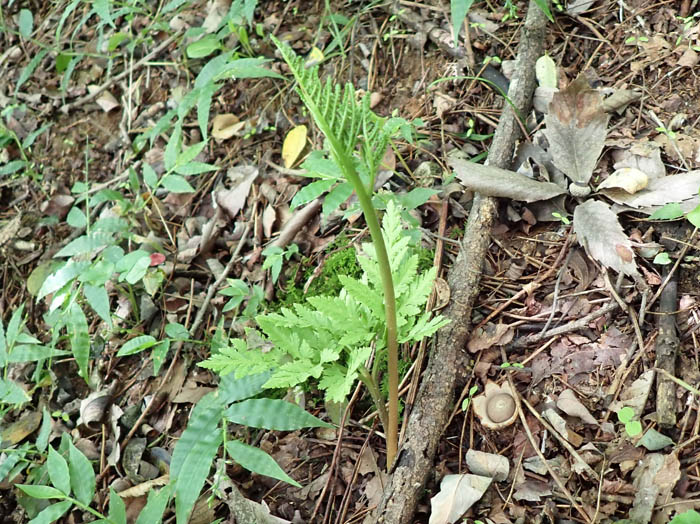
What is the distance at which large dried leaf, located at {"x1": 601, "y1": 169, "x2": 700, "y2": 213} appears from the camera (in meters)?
1.73

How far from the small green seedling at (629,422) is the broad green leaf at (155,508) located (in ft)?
4.31

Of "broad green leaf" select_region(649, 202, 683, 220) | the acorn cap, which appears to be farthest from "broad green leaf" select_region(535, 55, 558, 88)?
the acorn cap

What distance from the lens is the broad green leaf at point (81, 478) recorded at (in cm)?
172

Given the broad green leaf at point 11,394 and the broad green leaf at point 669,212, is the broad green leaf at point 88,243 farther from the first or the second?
the broad green leaf at point 669,212

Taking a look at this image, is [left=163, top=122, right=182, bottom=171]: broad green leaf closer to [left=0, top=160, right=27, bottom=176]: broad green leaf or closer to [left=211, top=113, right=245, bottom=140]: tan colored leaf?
[left=211, top=113, right=245, bottom=140]: tan colored leaf

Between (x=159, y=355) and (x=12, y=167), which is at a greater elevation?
(x=12, y=167)

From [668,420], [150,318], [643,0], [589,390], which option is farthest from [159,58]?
[668,420]

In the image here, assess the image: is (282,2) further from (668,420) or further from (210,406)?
(668,420)

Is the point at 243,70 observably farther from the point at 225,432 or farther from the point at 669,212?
the point at 669,212

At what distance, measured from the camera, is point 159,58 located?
3268mm

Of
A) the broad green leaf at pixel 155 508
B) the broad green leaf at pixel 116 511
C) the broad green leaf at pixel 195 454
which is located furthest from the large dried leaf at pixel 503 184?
the broad green leaf at pixel 116 511

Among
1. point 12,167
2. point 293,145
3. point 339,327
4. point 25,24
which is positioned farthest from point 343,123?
point 25,24

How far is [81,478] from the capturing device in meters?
1.74

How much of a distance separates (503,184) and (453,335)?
582 millimetres
